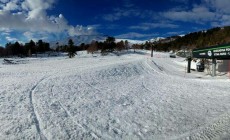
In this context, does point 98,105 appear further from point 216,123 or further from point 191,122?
point 216,123

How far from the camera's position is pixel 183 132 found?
10500 millimetres

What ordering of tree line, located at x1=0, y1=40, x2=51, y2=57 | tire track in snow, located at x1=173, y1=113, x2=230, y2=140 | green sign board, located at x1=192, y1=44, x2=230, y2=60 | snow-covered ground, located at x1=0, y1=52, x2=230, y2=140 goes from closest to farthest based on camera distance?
tire track in snow, located at x1=173, y1=113, x2=230, y2=140, snow-covered ground, located at x1=0, y1=52, x2=230, y2=140, green sign board, located at x1=192, y1=44, x2=230, y2=60, tree line, located at x1=0, y1=40, x2=51, y2=57

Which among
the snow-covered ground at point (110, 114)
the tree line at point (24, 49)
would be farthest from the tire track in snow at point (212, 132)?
the tree line at point (24, 49)

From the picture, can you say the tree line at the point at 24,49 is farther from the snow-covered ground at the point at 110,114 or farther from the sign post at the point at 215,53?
the snow-covered ground at the point at 110,114

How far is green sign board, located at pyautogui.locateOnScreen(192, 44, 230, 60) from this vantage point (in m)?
29.6

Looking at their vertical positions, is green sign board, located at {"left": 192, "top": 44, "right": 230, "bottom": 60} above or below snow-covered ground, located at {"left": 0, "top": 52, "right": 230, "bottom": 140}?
above

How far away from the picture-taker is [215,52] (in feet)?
105

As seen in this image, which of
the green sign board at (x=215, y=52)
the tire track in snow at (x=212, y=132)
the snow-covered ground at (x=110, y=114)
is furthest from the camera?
the green sign board at (x=215, y=52)

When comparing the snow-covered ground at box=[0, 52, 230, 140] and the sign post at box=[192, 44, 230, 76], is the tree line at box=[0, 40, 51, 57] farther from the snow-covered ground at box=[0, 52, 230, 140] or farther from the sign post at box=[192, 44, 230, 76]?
the snow-covered ground at box=[0, 52, 230, 140]

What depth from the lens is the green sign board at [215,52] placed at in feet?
97.2

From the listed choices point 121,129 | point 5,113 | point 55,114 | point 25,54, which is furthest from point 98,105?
point 25,54

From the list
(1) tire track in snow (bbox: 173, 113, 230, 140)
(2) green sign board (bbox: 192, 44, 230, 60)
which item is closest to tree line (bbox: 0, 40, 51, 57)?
(2) green sign board (bbox: 192, 44, 230, 60)

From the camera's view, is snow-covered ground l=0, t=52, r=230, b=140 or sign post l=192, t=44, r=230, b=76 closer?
snow-covered ground l=0, t=52, r=230, b=140

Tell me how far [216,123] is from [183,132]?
7.85ft
